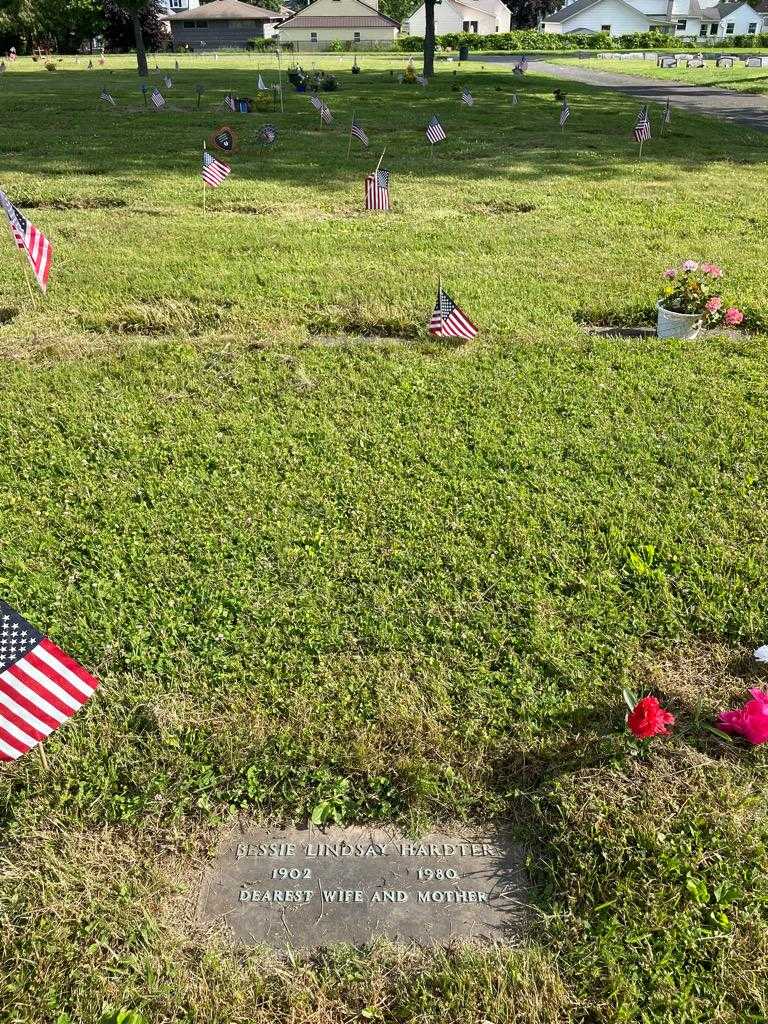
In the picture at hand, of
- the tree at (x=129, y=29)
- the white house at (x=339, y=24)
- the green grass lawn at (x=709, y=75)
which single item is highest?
the white house at (x=339, y=24)

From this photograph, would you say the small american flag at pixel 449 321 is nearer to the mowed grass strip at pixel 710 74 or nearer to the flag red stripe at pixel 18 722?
the flag red stripe at pixel 18 722

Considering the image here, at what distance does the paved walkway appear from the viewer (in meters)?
21.9

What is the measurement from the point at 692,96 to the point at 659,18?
7050 centimetres

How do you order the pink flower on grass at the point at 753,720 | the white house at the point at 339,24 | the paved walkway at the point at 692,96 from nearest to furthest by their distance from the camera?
1. the pink flower on grass at the point at 753,720
2. the paved walkway at the point at 692,96
3. the white house at the point at 339,24

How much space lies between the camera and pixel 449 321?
646 centimetres

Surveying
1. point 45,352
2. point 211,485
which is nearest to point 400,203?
point 45,352

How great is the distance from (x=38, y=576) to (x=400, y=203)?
367 inches

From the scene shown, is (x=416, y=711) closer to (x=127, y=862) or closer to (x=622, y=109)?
(x=127, y=862)

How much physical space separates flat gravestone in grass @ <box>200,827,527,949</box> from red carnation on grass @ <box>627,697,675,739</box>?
26.1 inches

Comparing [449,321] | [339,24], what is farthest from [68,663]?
[339,24]

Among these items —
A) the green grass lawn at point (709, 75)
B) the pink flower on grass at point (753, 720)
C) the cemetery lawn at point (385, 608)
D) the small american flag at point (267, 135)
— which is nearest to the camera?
the cemetery lawn at point (385, 608)

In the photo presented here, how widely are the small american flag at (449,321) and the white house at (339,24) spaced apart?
79.0 meters

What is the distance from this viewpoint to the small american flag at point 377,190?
9.98 metres

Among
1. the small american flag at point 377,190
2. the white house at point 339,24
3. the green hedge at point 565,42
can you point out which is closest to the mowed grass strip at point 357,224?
the small american flag at point 377,190
